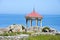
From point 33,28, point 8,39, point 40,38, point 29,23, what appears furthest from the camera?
point 29,23

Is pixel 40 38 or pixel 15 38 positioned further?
pixel 40 38

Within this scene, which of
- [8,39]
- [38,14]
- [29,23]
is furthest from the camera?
[29,23]

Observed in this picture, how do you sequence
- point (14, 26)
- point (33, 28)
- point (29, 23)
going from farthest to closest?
point (29, 23)
point (33, 28)
point (14, 26)

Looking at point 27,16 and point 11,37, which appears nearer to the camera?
point 11,37

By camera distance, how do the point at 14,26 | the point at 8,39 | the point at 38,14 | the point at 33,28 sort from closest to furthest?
the point at 8,39 < the point at 14,26 < the point at 33,28 < the point at 38,14

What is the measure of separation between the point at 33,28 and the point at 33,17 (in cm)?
212

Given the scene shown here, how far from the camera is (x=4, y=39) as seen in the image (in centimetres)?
1922

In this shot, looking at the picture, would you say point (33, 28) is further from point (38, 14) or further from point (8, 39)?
point (8, 39)

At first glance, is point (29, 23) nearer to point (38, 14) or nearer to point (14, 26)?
point (38, 14)

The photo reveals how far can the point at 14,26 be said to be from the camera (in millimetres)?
27031

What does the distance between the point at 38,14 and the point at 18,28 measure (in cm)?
503

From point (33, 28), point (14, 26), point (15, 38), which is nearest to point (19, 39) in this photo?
point (15, 38)

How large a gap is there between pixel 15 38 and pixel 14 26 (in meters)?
7.84

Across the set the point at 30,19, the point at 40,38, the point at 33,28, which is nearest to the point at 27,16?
the point at 30,19
